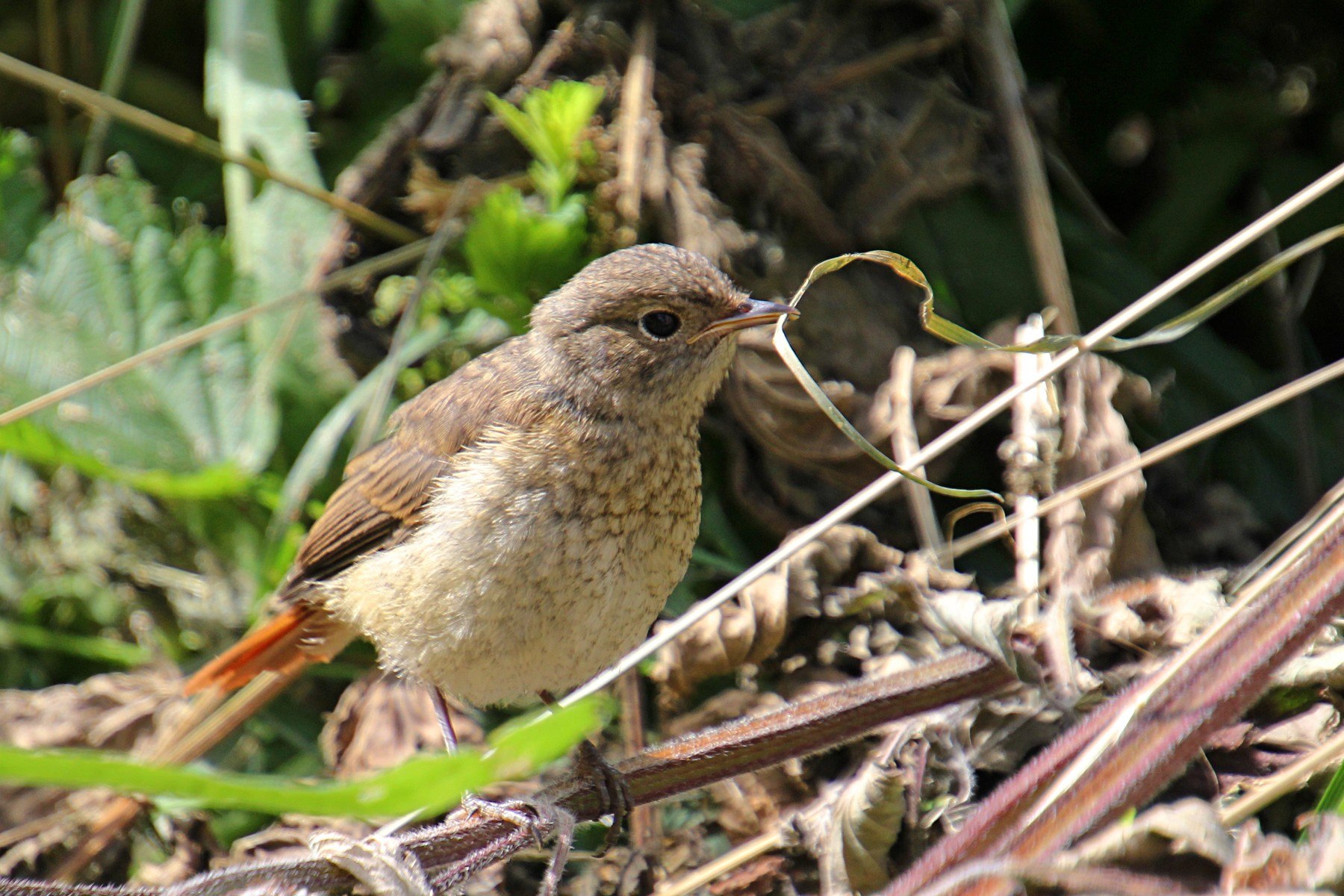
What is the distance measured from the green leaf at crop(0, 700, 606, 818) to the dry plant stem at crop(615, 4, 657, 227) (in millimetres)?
2323

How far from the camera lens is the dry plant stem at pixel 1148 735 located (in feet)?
6.26

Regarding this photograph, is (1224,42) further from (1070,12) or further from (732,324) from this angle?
(732,324)

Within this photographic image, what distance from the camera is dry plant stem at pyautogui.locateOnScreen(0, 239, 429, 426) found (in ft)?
9.67

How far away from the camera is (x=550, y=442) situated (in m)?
2.77

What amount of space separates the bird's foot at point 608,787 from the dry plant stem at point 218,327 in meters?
1.44

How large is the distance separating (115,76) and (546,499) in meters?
2.45

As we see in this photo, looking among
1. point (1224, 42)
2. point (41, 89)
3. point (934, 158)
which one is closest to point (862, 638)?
point (934, 158)

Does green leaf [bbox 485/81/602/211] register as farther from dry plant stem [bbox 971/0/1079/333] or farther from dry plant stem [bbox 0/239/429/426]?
dry plant stem [bbox 971/0/1079/333]

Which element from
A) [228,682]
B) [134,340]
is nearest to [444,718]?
[228,682]

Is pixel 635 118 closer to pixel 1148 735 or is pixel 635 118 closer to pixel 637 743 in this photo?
pixel 637 743

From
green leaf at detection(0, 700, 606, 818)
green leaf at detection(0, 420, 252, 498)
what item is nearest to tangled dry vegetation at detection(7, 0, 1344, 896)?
green leaf at detection(0, 420, 252, 498)

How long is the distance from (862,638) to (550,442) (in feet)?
2.96

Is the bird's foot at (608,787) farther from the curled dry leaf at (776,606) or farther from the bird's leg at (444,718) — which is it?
the bird's leg at (444,718)

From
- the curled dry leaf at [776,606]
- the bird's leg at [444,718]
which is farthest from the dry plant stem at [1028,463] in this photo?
the bird's leg at [444,718]
